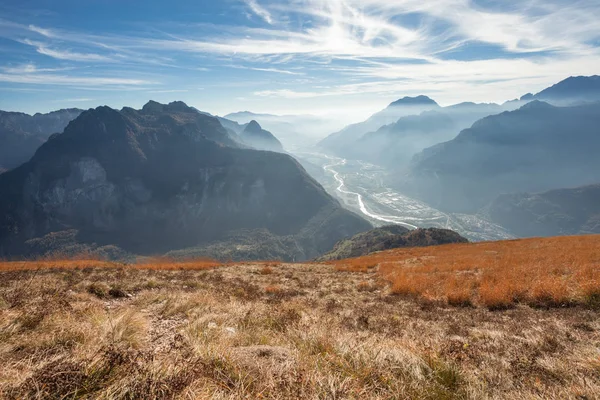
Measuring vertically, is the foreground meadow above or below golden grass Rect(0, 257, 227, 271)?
above

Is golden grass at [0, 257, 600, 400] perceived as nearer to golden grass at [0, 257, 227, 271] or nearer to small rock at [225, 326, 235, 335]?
small rock at [225, 326, 235, 335]

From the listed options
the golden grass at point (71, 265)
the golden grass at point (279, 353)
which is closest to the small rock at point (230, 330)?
the golden grass at point (279, 353)

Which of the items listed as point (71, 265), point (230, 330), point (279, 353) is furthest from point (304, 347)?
point (71, 265)

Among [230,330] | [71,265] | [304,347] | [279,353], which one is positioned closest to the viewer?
[279,353]

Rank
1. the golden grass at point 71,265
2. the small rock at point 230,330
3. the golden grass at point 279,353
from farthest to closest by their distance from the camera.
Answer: the golden grass at point 71,265 < the small rock at point 230,330 < the golden grass at point 279,353

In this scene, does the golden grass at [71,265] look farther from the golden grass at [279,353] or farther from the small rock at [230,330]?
the small rock at [230,330]

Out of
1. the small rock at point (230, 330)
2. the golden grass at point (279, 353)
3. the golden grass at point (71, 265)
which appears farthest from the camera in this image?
the golden grass at point (71, 265)

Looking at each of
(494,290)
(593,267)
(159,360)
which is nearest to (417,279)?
(494,290)

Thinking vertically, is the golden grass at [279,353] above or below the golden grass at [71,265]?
above

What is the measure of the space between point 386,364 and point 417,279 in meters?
12.5

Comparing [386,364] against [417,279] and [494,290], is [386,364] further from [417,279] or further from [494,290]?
[417,279]

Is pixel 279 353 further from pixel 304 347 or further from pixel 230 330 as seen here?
pixel 230 330

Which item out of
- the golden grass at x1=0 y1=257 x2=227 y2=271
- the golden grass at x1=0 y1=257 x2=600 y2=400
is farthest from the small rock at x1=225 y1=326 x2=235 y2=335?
the golden grass at x1=0 y1=257 x2=227 y2=271

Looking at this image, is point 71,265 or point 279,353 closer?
point 279,353
